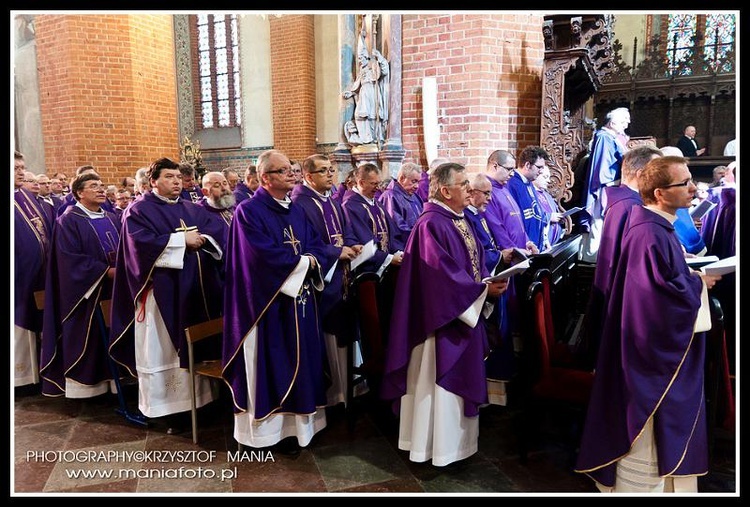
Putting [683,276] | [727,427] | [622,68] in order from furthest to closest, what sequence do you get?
[622,68]
[727,427]
[683,276]

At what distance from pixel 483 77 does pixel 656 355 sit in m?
4.68

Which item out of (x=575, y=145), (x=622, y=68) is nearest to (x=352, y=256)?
(x=575, y=145)

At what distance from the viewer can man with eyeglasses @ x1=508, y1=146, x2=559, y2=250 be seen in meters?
5.39

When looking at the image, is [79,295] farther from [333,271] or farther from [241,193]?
[241,193]

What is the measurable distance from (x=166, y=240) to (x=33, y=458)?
1668mm

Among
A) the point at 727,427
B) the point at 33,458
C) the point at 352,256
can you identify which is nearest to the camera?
the point at 727,427

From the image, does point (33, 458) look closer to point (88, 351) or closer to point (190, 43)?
point (88, 351)

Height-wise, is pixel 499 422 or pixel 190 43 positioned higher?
pixel 190 43

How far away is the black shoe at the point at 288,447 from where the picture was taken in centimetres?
356

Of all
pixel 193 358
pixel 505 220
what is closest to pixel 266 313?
pixel 193 358

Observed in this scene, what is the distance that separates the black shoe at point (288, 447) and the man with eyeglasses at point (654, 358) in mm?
1841

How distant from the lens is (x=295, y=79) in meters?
13.9

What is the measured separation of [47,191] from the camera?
19.9 feet

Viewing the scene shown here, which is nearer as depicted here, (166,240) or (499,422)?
(166,240)
